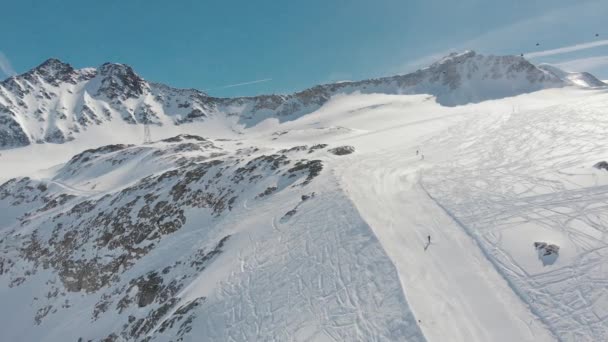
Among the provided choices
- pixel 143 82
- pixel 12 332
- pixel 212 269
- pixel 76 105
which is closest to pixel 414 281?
pixel 212 269

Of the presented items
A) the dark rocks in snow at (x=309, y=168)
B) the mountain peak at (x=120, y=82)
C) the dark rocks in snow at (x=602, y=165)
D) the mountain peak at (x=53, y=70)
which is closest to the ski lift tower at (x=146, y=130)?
the mountain peak at (x=120, y=82)

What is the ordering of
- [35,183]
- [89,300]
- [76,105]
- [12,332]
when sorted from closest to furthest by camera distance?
[89,300] → [12,332] → [35,183] → [76,105]

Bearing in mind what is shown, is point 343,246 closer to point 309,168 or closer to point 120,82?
point 309,168

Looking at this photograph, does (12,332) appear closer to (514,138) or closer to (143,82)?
(514,138)

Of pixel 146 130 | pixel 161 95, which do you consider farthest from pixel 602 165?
pixel 161 95

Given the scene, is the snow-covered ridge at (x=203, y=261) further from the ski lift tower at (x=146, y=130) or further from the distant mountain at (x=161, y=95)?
the distant mountain at (x=161, y=95)

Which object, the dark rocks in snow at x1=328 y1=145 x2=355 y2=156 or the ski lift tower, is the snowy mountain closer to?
the dark rocks in snow at x1=328 y1=145 x2=355 y2=156

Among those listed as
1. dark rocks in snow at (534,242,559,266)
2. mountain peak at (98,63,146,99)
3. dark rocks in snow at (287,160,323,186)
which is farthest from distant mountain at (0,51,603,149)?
dark rocks in snow at (534,242,559,266)
